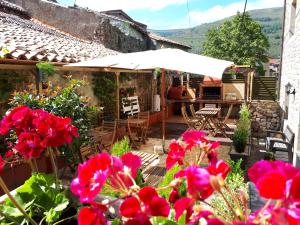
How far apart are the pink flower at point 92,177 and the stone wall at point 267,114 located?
12.1m

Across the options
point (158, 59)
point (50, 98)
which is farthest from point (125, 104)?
point (50, 98)

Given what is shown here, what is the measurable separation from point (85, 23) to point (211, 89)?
7188 mm

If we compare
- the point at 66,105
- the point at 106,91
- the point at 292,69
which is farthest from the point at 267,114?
the point at 66,105

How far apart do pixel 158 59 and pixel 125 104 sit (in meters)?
5.12

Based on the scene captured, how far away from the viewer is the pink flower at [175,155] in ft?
3.84

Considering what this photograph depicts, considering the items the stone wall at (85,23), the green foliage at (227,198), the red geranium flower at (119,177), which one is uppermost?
the stone wall at (85,23)

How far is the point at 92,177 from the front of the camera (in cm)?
83

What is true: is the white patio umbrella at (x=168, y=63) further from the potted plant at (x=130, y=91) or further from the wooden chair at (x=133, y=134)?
the potted plant at (x=130, y=91)

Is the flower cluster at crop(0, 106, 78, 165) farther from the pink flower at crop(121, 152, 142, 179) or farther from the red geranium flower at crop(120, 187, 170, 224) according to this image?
the red geranium flower at crop(120, 187, 170, 224)

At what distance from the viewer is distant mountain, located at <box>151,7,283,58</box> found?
72.8m

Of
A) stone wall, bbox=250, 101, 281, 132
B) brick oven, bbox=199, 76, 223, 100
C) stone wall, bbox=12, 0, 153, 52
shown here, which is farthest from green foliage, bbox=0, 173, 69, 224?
brick oven, bbox=199, 76, 223, 100

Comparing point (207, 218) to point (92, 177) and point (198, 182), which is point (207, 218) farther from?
point (92, 177)

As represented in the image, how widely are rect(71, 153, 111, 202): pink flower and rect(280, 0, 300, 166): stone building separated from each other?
5561mm

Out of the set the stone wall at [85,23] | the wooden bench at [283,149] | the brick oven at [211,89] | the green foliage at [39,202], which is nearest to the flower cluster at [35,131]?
the green foliage at [39,202]
